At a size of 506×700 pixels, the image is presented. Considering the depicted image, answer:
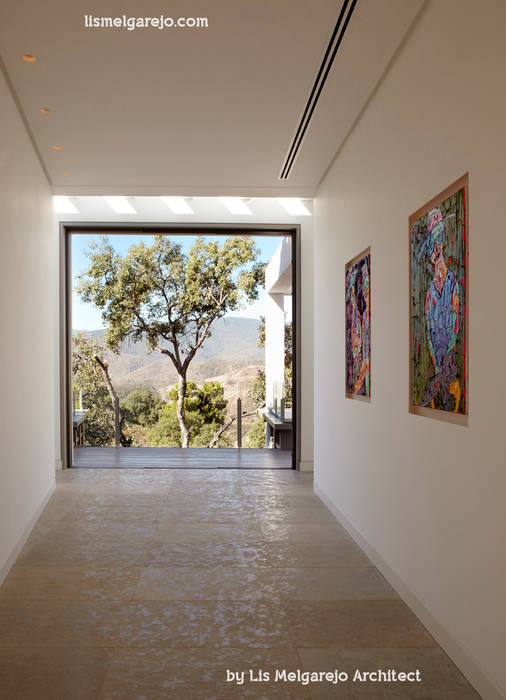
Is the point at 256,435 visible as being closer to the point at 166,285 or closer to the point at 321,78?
the point at 166,285

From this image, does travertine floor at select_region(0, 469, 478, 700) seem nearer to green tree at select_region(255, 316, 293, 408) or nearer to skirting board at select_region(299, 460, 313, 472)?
skirting board at select_region(299, 460, 313, 472)

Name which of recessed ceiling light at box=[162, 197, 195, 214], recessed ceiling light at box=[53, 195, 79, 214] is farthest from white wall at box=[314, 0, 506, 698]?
recessed ceiling light at box=[53, 195, 79, 214]

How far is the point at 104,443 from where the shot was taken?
15.8 meters

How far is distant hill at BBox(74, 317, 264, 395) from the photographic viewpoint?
15.6m

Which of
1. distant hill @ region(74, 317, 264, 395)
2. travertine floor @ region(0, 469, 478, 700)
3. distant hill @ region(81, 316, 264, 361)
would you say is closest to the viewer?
travertine floor @ region(0, 469, 478, 700)

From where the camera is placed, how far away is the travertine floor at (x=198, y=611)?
2.76 meters

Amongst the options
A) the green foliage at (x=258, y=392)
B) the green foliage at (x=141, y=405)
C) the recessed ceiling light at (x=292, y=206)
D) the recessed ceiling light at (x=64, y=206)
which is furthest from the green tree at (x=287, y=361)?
the recessed ceiling light at (x=64, y=206)

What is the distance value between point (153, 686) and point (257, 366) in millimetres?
15021

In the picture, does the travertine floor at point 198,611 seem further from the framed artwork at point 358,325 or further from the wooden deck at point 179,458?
→ the wooden deck at point 179,458

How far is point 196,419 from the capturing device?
16.0 m

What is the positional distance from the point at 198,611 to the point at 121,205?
5.67 meters

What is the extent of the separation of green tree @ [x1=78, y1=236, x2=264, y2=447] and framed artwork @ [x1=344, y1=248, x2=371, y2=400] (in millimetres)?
9927

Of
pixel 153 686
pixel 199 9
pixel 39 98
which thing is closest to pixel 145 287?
pixel 39 98

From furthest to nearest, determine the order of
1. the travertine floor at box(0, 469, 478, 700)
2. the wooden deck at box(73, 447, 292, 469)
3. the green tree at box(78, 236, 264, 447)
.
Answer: the green tree at box(78, 236, 264, 447) < the wooden deck at box(73, 447, 292, 469) < the travertine floor at box(0, 469, 478, 700)
